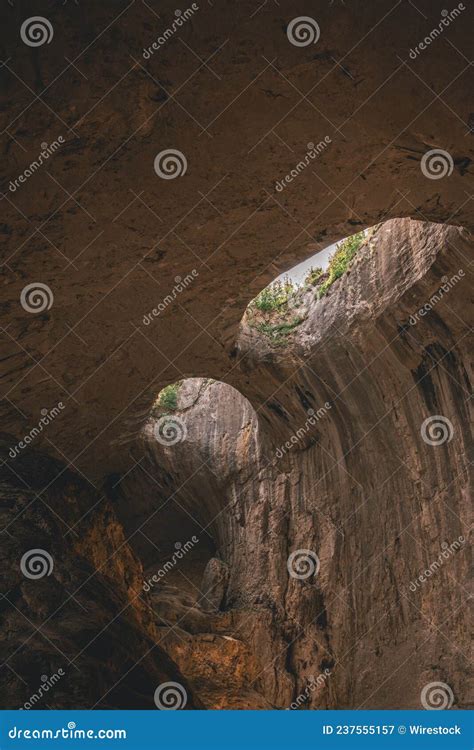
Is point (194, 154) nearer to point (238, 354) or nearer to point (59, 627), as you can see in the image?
point (59, 627)

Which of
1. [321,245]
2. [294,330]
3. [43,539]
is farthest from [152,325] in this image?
[294,330]

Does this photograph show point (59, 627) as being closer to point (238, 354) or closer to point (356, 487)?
point (238, 354)

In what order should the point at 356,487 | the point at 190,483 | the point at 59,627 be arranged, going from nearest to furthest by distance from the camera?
the point at 59,627 < the point at 356,487 < the point at 190,483

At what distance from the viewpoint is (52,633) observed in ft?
16.3

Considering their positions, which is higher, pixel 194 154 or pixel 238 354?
pixel 194 154

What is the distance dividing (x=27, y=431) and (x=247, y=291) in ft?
10.6

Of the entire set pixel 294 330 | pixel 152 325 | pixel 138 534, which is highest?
pixel 294 330

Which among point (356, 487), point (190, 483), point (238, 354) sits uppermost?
point (238, 354)

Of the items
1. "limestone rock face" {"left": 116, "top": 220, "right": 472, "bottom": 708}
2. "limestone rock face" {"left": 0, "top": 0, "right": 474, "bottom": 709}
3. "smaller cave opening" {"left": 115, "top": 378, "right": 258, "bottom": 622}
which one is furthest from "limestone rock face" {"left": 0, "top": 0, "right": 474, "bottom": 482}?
"smaller cave opening" {"left": 115, "top": 378, "right": 258, "bottom": 622}

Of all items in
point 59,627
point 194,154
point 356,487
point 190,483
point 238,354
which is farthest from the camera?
point 190,483

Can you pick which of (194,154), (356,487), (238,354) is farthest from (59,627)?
(356,487)

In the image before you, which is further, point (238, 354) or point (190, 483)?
point (190, 483)

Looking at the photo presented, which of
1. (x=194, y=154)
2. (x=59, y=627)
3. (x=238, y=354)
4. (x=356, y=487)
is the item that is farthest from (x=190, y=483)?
(x=194, y=154)

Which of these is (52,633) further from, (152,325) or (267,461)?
(267,461)
